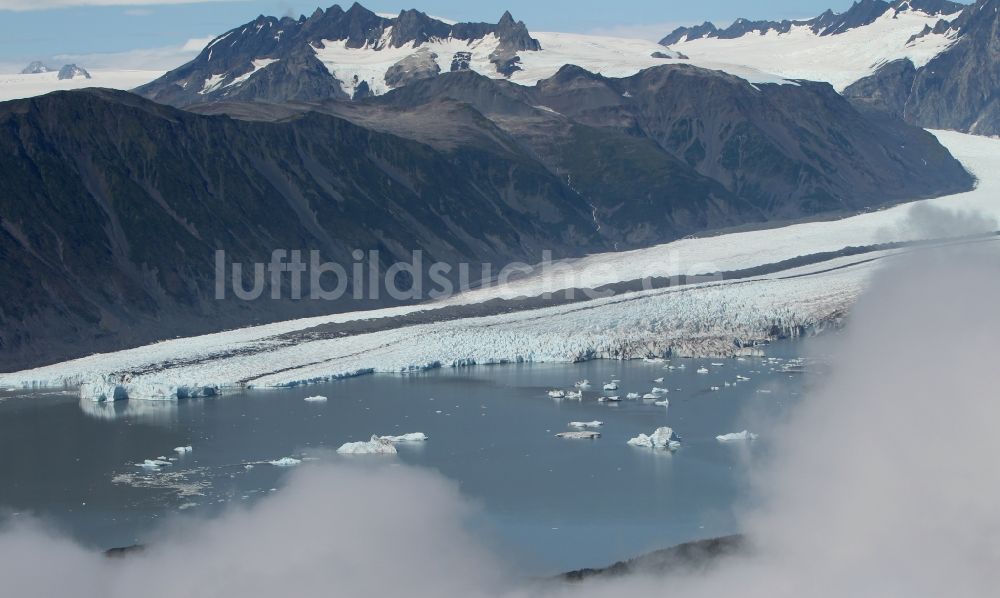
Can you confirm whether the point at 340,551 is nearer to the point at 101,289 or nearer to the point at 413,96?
the point at 101,289

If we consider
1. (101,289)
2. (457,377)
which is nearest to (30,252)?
(101,289)

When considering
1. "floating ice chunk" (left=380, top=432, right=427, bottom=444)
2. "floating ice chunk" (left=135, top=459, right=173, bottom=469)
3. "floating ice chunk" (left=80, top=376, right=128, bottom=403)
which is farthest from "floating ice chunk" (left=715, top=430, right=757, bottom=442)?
"floating ice chunk" (left=80, top=376, right=128, bottom=403)

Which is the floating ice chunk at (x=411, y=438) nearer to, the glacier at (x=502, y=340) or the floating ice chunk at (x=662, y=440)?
the floating ice chunk at (x=662, y=440)

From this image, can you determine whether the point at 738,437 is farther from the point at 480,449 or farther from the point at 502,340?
the point at 502,340

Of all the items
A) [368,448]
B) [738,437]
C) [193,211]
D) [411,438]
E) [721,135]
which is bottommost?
[738,437]

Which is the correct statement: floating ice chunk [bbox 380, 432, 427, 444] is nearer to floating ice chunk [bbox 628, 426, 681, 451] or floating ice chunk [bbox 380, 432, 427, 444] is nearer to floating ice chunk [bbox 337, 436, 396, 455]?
floating ice chunk [bbox 337, 436, 396, 455]

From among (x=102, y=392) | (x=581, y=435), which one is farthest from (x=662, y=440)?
(x=102, y=392)
